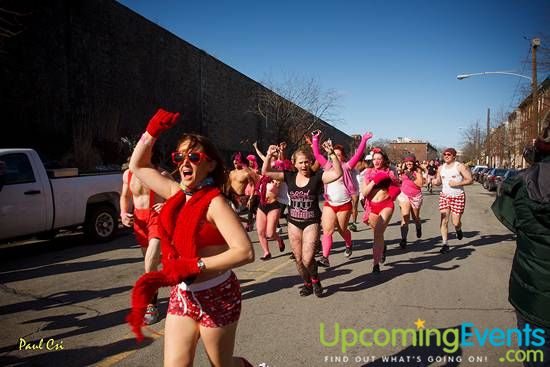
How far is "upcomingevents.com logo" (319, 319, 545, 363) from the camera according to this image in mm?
3701

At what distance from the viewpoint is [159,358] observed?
11.5 ft

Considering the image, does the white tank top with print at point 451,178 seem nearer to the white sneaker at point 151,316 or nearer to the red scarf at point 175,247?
the white sneaker at point 151,316

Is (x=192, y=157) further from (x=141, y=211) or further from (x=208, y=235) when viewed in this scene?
(x=141, y=211)

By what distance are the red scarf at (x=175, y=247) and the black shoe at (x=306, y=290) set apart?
3.21m

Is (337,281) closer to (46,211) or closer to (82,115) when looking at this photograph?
(46,211)

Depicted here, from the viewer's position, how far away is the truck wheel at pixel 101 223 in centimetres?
864

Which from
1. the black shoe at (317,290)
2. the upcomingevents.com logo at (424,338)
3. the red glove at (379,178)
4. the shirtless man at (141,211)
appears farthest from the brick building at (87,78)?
the upcomingevents.com logo at (424,338)

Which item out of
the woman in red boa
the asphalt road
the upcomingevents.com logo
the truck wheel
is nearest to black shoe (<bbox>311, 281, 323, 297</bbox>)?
the asphalt road

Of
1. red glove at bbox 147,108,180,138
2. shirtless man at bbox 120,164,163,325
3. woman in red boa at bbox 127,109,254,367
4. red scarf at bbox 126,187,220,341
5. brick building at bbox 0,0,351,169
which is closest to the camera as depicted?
red scarf at bbox 126,187,220,341

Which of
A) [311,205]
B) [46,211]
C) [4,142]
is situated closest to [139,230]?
[311,205]

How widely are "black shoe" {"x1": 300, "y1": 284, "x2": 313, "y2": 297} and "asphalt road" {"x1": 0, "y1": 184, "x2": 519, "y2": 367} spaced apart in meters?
0.07

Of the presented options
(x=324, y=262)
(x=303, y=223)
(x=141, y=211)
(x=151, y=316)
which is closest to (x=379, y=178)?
(x=324, y=262)

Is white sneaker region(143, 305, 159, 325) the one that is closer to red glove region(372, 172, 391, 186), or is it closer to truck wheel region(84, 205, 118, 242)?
red glove region(372, 172, 391, 186)

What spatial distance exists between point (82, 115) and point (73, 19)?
3.51 m
